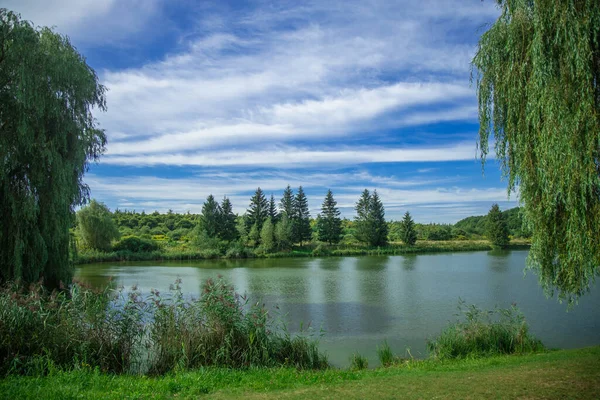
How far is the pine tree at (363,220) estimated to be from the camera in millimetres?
55562

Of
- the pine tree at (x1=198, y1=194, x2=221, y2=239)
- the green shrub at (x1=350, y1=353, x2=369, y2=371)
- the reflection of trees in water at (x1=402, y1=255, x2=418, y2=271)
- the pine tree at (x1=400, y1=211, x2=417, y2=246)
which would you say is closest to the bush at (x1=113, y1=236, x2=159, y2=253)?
→ the pine tree at (x1=198, y1=194, x2=221, y2=239)

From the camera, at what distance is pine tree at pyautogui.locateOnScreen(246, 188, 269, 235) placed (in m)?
56.9

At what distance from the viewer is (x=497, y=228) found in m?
54.3

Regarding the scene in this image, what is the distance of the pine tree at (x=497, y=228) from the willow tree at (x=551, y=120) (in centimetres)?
5166

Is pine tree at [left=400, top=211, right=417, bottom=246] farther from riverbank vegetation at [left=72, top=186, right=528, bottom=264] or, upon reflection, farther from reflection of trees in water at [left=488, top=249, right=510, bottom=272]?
reflection of trees in water at [left=488, top=249, right=510, bottom=272]

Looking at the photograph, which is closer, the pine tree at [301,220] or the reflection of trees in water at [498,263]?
the reflection of trees in water at [498,263]

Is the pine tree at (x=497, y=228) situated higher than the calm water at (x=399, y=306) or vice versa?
the pine tree at (x=497, y=228)

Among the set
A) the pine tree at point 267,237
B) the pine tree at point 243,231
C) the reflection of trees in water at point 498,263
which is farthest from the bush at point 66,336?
the pine tree at point 243,231

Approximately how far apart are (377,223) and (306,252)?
12.3 m

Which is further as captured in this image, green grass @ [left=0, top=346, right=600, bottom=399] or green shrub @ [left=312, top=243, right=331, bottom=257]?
green shrub @ [left=312, top=243, right=331, bottom=257]

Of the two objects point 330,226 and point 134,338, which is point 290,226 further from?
point 134,338

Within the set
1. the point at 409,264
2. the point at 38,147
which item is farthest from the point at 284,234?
the point at 38,147

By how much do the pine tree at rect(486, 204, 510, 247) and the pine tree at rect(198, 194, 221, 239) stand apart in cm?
3851

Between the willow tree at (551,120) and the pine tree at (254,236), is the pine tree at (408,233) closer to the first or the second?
the pine tree at (254,236)
